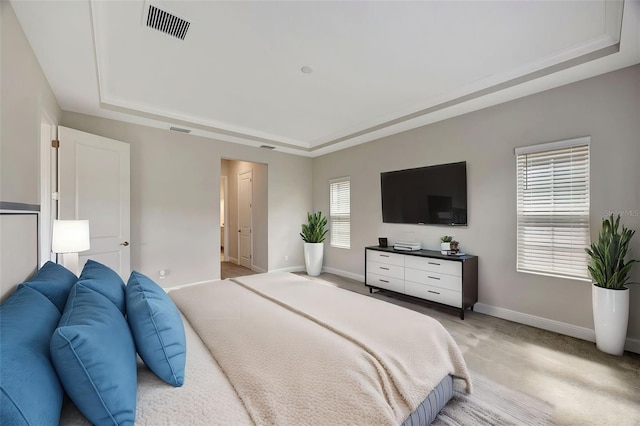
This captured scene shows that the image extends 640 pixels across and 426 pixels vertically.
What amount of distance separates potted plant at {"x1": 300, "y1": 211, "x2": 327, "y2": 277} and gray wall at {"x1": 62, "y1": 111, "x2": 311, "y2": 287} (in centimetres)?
72

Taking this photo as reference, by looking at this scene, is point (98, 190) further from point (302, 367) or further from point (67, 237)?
point (302, 367)

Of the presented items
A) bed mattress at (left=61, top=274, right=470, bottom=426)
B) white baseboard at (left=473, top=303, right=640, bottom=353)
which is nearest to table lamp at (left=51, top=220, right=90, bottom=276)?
bed mattress at (left=61, top=274, right=470, bottom=426)

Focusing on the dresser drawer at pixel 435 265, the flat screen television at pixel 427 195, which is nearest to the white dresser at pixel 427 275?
the dresser drawer at pixel 435 265

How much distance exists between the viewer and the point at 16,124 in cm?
175

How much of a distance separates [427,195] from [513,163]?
44.4 inches

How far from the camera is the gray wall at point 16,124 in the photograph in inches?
60.3

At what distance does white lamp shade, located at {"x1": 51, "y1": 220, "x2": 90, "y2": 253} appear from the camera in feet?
7.18

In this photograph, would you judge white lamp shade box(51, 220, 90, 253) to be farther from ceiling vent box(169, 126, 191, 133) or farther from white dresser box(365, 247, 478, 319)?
white dresser box(365, 247, 478, 319)

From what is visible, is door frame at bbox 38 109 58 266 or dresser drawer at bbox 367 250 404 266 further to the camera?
dresser drawer at bbox 367 250 404 266

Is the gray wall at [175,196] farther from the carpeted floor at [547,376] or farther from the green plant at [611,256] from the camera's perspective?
the green plant at [611,256]

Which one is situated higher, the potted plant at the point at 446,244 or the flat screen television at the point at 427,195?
the flat screen television at the point at 427,195

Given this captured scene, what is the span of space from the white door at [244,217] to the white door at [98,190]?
274 centimetres

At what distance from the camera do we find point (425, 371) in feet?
A: 4.88

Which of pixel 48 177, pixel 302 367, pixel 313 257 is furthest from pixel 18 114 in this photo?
pixel 313 257
